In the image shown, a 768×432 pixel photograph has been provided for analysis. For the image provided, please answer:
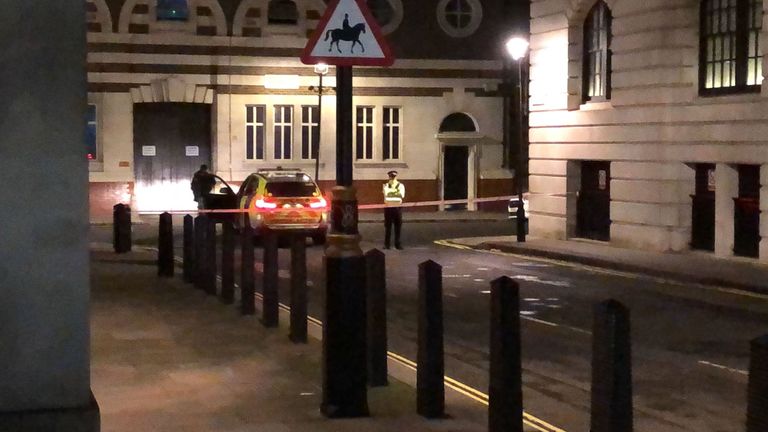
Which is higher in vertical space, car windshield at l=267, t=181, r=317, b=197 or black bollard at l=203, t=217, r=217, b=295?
car windshield at l=267, t=181, r=317, b=197

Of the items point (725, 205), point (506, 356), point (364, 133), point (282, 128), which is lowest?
point (506, 356)

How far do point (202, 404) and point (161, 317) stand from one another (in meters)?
5.07

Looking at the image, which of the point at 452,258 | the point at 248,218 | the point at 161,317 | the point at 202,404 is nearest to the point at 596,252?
the point at 452,258

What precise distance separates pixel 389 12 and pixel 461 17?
2513 millimetres

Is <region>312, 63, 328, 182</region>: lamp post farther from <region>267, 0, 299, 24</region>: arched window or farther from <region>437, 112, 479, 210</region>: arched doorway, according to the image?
<region>437, 112, 479, 210</region>: arched doorway

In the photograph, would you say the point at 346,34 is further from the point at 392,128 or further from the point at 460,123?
the point at 460,123

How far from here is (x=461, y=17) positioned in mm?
39281

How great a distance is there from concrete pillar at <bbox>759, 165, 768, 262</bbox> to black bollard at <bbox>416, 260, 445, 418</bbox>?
44.2ft

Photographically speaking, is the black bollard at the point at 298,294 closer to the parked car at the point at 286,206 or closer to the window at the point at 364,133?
the parked car at the point at 286,206

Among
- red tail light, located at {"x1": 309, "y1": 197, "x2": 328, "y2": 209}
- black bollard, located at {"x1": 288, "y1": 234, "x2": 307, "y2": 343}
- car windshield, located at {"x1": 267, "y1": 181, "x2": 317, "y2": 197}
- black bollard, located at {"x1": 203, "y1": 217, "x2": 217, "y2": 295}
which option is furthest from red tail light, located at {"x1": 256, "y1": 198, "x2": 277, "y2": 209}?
black bollard, located at {"x1": 288, "y1": 234, "x2": 307, "y2": 343}

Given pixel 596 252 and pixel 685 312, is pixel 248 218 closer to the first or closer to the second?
pixel 596 252

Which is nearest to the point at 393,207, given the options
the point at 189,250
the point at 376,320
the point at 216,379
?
the point at 189,250

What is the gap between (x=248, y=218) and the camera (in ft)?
85.0

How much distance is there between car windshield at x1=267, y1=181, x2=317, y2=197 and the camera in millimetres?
25641
